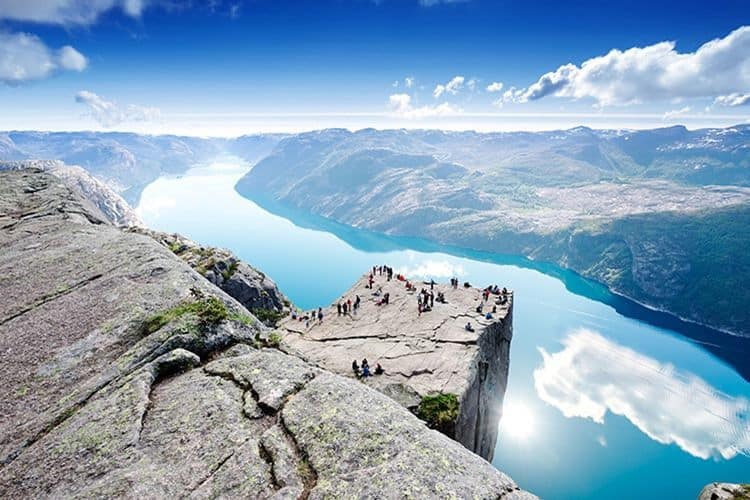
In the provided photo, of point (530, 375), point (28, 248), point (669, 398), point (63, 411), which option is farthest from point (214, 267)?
point (669, 398)

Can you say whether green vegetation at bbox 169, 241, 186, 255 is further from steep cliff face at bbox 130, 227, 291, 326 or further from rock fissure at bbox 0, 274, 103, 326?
rock fissure at bbox 0, 274, 103, 326

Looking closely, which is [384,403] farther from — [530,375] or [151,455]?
[530,375]

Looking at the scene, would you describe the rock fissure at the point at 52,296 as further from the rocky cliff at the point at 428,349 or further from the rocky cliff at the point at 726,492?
the rocky cliff at the point at 726,492

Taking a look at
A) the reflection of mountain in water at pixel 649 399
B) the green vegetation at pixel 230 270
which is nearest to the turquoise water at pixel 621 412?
the reflection of mountain in water at pixel 649 399

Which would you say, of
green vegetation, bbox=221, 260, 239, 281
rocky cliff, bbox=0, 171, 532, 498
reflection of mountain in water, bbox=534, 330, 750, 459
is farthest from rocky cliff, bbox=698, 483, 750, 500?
reflection of mountain in water, bbox=534, 330, 750, 459

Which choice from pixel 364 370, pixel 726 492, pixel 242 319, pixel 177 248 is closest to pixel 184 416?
pixel 242 319

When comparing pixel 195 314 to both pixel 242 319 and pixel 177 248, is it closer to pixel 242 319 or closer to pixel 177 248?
pixel 242 319
